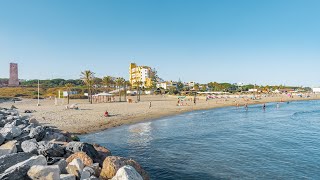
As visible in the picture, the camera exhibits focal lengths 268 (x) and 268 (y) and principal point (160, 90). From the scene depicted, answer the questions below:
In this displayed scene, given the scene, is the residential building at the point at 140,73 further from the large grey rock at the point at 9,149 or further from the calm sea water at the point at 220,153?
the large grey rock at the point at 9,149

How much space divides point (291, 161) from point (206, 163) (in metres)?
5.96

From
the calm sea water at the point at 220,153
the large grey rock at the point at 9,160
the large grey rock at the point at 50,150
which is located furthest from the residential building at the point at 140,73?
the large grey rock at the point at 9,160

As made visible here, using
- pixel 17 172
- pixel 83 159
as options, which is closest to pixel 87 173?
pixel 83 159

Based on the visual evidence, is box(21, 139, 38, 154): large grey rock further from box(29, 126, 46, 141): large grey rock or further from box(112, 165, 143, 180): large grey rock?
box(112, 165, 143, 180): large grey rock

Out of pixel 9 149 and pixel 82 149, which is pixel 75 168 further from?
pixel 9 149

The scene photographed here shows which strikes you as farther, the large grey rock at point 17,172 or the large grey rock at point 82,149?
the large grey rock at point 82,149

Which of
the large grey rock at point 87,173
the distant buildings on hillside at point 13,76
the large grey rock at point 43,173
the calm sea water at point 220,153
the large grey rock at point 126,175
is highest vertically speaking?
the distant buildings on hillside at point 13,76

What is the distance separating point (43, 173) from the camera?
7.82m

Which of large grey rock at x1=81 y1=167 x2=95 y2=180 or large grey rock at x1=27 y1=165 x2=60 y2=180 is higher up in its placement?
large grey rock at x1=27 y1=165 x2=60 y2=180

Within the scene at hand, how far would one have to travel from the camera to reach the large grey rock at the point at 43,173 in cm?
779


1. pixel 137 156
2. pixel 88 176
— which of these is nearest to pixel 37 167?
pixel 88 176

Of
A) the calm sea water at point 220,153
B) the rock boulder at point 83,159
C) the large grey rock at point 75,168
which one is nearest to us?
the large grey rock at point 75,168

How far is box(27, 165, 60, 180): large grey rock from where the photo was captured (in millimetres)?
7789

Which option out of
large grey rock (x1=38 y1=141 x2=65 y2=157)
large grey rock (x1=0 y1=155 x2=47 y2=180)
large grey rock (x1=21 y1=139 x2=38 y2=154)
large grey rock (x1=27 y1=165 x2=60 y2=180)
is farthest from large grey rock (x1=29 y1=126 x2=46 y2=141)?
large grey rock (x1=27 y1=165 x2=60 y2=180)
